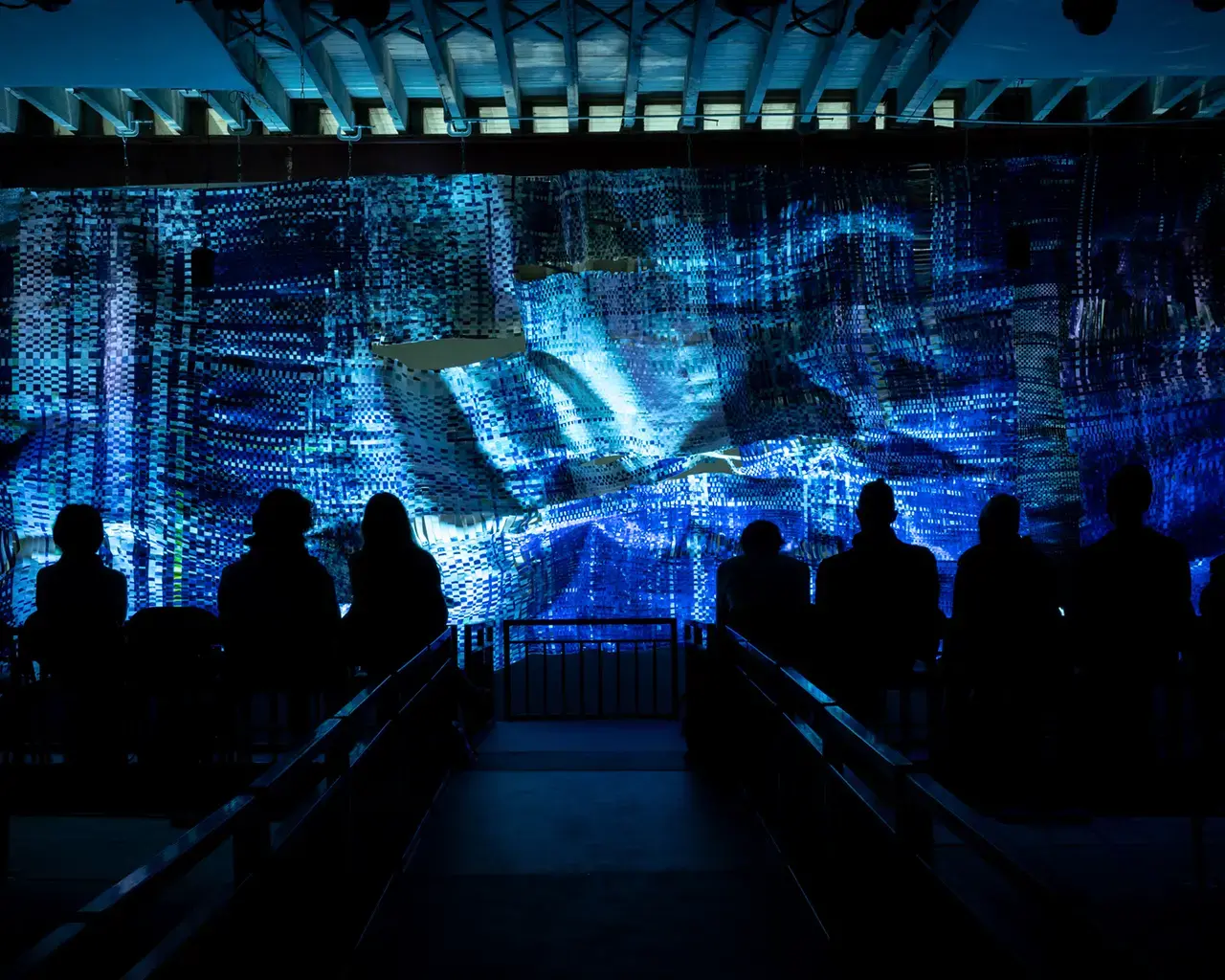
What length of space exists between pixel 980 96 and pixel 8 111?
690 cm

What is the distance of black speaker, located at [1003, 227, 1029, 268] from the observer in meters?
6.70

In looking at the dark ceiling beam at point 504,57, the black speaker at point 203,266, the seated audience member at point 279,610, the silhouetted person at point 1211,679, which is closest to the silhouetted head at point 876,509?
the silhouetted person at point 1211,679

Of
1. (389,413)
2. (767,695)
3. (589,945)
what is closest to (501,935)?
(589,945)

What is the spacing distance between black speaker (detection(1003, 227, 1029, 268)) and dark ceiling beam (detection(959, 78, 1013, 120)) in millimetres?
1093

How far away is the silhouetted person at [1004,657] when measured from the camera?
3848 millimetres

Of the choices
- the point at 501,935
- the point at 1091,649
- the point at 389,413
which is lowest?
the point at 501,935

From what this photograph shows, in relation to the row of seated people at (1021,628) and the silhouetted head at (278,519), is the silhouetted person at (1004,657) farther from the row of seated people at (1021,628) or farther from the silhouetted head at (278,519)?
the silhouetted head at (278,519)

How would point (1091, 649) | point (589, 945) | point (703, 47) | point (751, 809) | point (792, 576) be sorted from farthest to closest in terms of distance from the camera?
point (703, 47)
point (792, 576)
point (751, 809)
point (1091, 649)
point (589, 945)

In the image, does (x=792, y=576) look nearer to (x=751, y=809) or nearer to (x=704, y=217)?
(x=751, y=809)

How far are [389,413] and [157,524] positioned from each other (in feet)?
5.40

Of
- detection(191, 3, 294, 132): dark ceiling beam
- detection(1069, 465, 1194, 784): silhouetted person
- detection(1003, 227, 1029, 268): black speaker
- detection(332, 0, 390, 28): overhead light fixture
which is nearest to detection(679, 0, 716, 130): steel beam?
detection(332, 0, 390, 28): overhead light fixture

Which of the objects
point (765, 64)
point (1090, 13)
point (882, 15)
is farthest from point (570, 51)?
point (1090, 13)

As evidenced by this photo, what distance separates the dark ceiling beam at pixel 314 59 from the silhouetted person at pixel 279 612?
302 cm

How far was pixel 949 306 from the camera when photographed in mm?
6832
